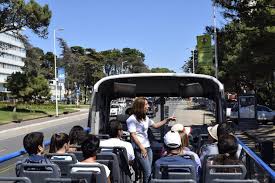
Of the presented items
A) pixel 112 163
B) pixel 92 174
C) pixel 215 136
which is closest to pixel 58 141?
pixel 112 163

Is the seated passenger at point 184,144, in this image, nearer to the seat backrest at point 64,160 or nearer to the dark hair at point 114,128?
the dark hair at point 114,128

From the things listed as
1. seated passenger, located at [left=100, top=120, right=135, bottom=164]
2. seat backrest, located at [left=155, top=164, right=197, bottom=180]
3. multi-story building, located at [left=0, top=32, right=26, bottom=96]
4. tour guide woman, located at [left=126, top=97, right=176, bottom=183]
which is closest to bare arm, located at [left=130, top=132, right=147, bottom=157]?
tour guide woman, located at [left=126, top=97, right=176, bottom=183]

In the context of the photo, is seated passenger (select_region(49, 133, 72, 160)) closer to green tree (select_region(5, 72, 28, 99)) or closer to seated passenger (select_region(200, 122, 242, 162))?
seated passenger (select_region(200, 122, 242, 162))

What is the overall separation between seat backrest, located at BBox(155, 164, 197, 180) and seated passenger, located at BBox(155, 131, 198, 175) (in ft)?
0.24

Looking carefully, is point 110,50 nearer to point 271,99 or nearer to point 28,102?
point 28,102

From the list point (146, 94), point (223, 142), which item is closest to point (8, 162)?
point (223, 142)

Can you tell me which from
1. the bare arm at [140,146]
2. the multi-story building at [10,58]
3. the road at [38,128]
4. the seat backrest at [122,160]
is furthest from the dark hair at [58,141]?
the multi-story building at [10,58]

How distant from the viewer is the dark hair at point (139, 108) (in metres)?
7.60

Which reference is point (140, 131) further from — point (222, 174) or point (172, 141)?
point (222, 174)

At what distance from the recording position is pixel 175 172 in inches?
218

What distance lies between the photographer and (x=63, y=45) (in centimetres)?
11475

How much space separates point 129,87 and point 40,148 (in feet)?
10.2

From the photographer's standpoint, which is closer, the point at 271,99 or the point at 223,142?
the point at 223,142

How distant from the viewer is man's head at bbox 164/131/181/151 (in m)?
5.90
